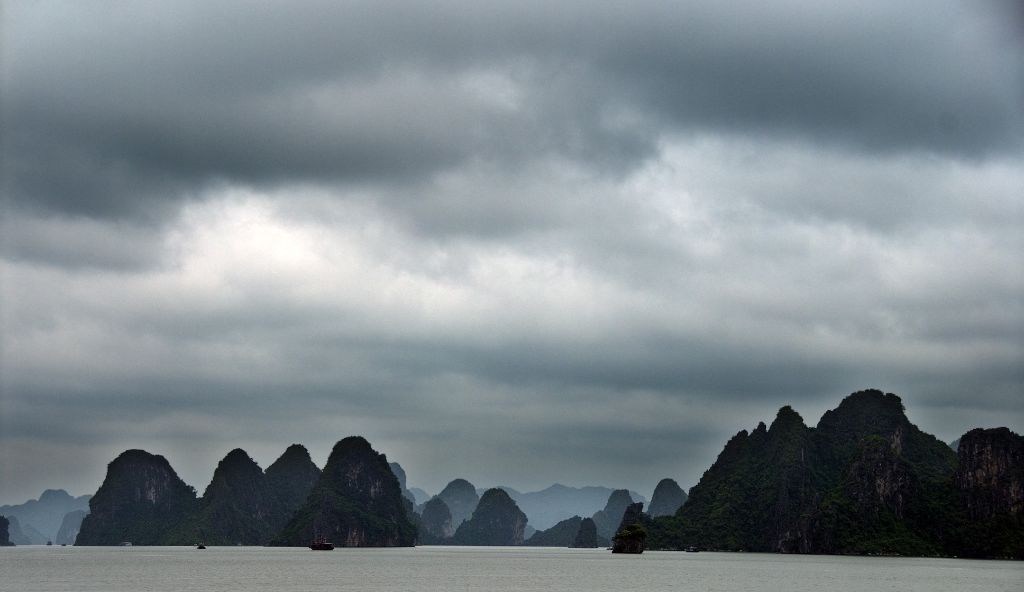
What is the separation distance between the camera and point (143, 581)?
151m

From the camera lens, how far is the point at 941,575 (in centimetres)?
18662

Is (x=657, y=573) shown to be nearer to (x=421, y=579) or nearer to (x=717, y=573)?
(x=717, y=573)

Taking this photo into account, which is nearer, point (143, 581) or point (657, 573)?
point (143, 581)

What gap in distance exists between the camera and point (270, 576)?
6486 inches

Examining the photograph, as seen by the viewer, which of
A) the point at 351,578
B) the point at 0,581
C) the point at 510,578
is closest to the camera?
the point at 0,581

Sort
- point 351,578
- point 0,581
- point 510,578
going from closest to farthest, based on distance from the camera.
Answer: point 0,581, point 351,578, point 510,578

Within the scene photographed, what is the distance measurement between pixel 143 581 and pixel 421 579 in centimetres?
4206

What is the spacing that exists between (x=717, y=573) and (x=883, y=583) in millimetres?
38370

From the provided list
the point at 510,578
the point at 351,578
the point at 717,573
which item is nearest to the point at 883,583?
the point at 717,573

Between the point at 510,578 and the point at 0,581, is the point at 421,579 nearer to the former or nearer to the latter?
the point at 510,578

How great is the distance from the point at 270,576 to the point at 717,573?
261 feet

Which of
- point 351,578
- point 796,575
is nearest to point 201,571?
point 351,578

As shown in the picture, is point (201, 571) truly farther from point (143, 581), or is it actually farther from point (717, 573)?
point (717, 573)

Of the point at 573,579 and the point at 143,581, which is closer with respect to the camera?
the point at 143,581
